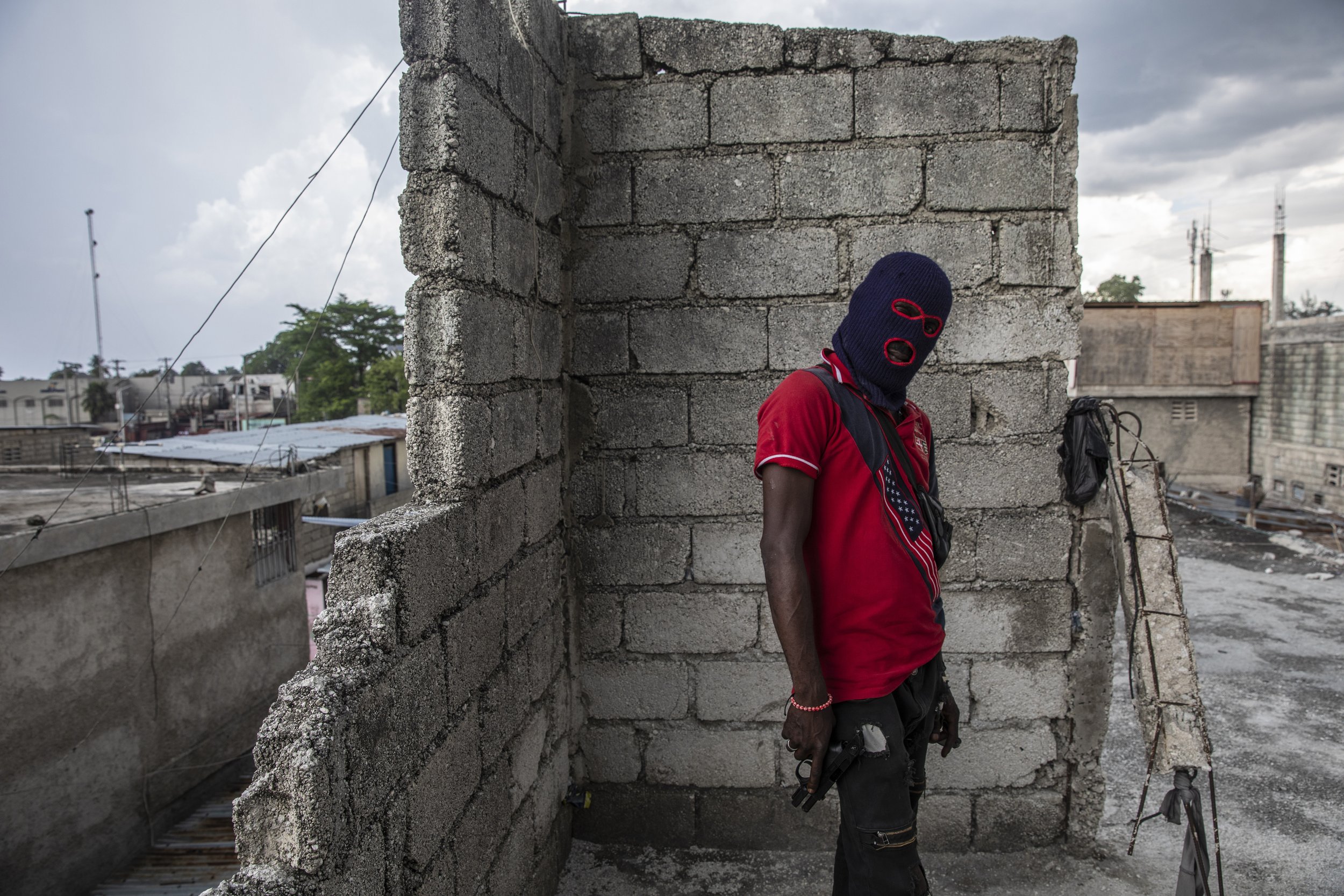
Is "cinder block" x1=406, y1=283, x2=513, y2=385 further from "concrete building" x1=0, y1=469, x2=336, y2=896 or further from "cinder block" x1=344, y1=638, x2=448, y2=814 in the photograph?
"concrete building" x1=0, y1=469, x2=336, y2=896

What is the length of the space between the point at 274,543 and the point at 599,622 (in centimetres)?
1014

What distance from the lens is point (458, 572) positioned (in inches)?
85.1

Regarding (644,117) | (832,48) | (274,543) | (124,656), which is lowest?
(124,656)

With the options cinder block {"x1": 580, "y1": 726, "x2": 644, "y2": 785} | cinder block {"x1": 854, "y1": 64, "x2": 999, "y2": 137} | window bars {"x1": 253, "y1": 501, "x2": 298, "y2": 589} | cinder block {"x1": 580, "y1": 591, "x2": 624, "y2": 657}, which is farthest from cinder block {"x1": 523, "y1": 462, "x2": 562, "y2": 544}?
window bars {"x1": 253, "y1": 501, "x2": 298, "y2": 589}

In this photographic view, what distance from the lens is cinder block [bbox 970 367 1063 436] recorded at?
322 cm

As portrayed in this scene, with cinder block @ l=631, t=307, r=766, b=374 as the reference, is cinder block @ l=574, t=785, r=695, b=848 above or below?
below

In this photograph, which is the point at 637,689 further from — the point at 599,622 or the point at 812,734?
the point at 812,734

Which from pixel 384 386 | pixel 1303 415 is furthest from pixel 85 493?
pixel 384 386

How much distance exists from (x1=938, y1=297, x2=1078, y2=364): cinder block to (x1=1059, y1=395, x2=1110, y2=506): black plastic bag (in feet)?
0.71

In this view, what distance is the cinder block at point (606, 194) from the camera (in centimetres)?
325

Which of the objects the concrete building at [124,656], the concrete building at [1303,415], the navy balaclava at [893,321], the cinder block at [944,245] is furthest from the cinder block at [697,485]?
the concrete building at [1303,415]

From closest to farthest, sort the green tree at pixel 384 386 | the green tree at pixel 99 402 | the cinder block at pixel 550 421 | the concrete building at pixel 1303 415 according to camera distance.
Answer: the cinder block at pixel 550 421
the concrete building at pixel 1303 415
the green tree at pixel 384 386
the green tree at pixel 99 402

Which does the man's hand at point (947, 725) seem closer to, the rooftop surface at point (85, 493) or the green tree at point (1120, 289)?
the rooftop surface at point (85, 493)

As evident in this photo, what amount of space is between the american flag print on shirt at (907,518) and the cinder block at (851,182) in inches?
55.1
